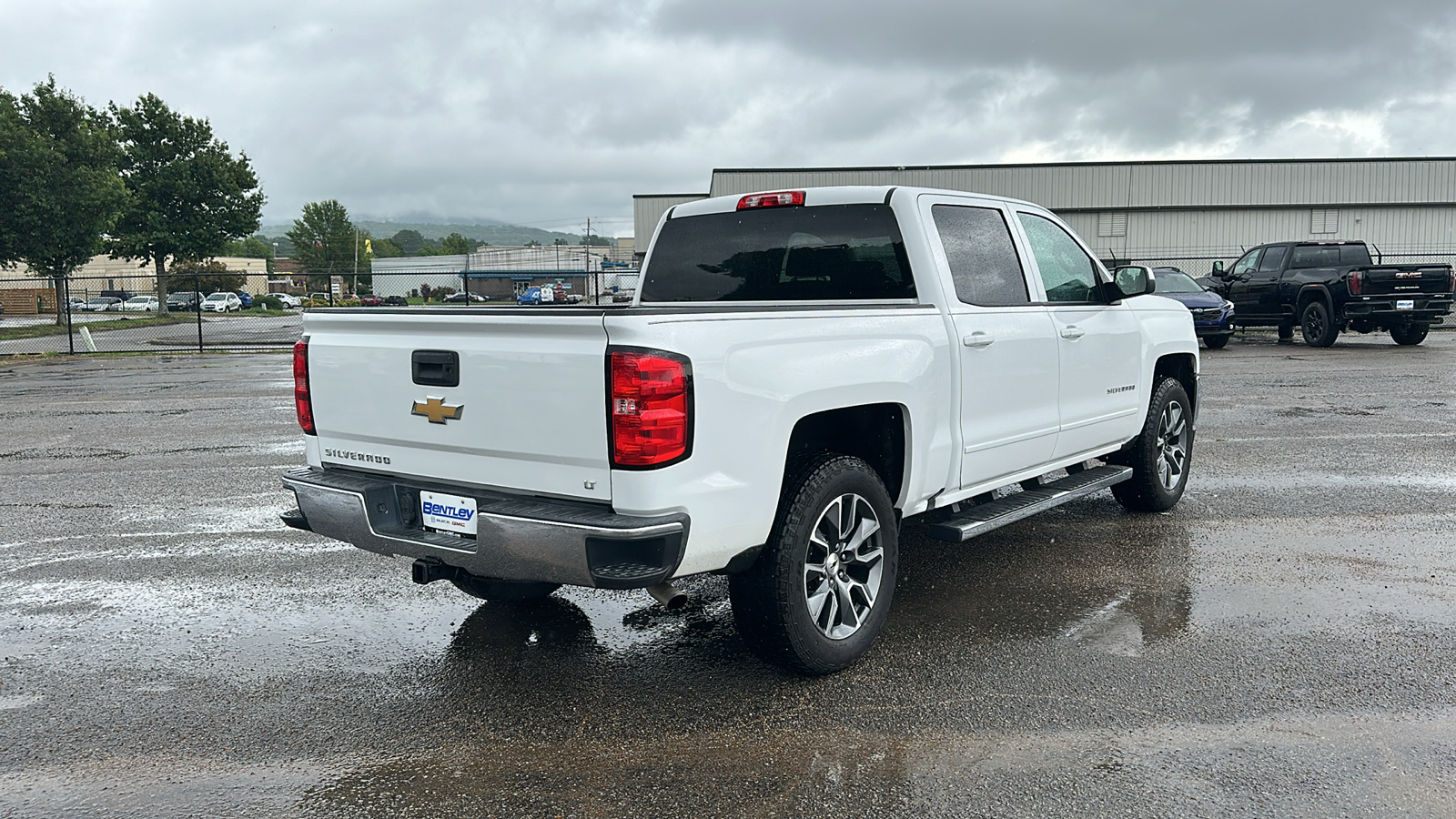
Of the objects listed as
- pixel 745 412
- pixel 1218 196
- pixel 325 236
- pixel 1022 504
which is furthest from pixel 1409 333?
pixel 325 236

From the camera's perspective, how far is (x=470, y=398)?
3.91m

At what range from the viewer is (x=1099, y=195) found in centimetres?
4416

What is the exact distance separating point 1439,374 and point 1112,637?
14.1 m

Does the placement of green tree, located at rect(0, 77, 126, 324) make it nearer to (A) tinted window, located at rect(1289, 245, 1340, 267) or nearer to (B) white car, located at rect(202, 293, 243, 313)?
(B) white car, located at rect(202, 293, 243, 313)

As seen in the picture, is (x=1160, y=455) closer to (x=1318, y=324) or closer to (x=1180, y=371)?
(x=1180, y=371)

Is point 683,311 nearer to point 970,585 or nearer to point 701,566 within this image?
point 701,566

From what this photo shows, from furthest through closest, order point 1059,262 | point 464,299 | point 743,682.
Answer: point 464,299 → point 1059,262 → point 743,682

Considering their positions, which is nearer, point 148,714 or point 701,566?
point 701,566

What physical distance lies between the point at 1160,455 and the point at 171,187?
167ft

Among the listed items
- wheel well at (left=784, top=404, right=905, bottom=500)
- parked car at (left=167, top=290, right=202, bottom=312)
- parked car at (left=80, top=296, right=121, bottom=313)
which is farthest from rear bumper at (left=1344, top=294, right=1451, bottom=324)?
parked car at (left=80, top=296, right=121, bottom=313)

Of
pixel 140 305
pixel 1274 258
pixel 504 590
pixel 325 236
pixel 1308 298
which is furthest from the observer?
pixel 325 236

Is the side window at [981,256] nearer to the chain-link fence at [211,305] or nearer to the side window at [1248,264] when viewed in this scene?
the chain-link fence at [211,305]

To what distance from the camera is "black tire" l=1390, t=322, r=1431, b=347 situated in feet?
69.4

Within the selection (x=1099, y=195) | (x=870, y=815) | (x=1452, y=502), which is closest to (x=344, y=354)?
(x=870, y=815)
